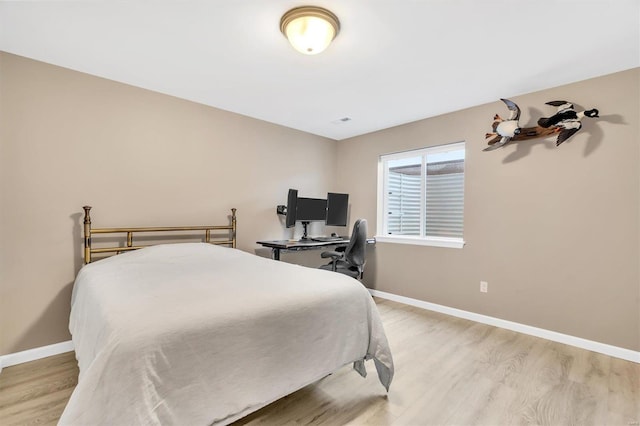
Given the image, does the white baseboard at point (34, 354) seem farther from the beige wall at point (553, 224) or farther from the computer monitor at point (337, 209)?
the beige wall at point (553, 224)

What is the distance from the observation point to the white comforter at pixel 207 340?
3.66 feet

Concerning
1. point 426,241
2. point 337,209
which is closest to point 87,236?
point 337,209

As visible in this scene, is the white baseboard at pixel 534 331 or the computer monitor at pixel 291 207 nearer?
A: the white baseboard at pixel 534 331

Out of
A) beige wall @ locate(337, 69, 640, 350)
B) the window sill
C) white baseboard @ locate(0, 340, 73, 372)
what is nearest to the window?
the window sill

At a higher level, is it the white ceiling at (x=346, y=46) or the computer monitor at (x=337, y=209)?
the white ceiling at (x=346, y=46)

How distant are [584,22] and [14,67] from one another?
4.06 meters

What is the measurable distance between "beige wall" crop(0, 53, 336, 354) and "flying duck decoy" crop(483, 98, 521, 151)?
2.84m

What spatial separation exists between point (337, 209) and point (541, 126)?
100 inches

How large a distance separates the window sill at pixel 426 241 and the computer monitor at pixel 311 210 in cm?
87

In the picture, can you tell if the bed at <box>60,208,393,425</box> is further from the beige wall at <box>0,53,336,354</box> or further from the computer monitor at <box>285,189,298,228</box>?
the computer monitor at <box>285,189,298,228</box>

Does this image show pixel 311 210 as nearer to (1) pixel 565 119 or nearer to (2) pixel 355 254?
(2) pixel 355 254

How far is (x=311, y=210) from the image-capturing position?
13.8ft

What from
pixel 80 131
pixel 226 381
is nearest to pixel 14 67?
pixel 80 131

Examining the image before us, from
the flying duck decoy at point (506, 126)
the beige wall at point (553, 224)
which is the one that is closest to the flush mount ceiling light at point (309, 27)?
the flying duck decoy at point (506, 126)
